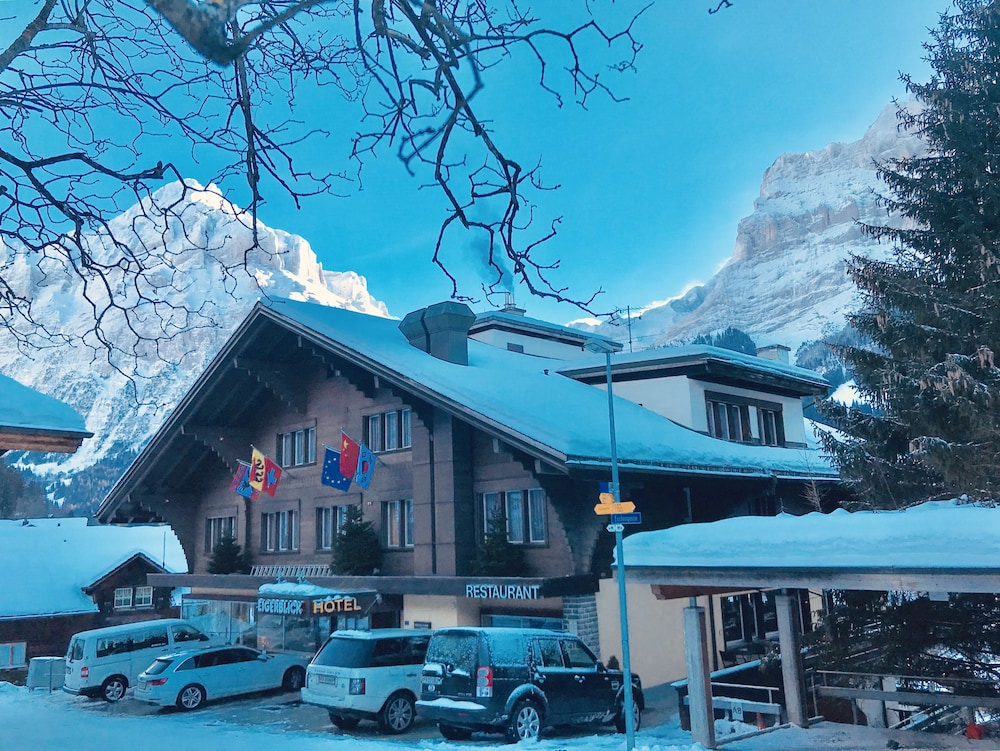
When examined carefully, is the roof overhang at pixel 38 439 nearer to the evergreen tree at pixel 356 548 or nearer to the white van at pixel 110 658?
the evergreen tree at pixel 356 548

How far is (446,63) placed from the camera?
19.9ft

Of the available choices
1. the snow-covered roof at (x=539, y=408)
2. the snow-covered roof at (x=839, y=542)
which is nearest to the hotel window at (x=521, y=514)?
the snow-covered roof at (x=539, y=408)

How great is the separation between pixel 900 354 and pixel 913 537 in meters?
9.34

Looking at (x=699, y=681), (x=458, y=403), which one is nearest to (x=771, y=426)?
(x=458, y=403)

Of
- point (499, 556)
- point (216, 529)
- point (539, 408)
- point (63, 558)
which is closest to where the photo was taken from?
point (499, 556)

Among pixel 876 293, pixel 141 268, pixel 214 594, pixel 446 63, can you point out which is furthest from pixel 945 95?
pixel 214 594

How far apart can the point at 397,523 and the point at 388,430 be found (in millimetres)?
2651

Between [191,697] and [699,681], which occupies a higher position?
[699,681]

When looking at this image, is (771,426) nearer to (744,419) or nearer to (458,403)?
(744,419)

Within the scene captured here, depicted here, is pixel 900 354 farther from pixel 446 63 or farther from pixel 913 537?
pixel 446 63

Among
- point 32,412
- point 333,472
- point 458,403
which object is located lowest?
point 32,412

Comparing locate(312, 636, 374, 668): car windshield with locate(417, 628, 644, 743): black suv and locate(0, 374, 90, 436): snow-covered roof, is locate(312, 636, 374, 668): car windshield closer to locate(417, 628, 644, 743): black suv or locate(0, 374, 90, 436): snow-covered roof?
locate(417, 628, 644, 743): black suv

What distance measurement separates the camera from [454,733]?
14.3m

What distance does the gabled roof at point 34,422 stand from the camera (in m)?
7.85
